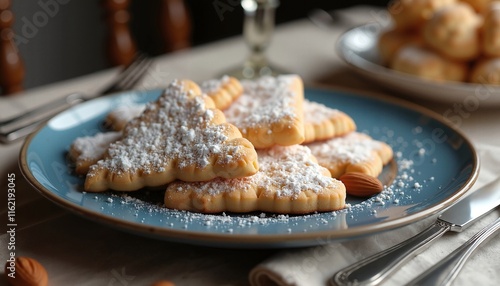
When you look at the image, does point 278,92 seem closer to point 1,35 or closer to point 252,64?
point 252,64

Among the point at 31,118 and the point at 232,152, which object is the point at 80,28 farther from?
the point at 232,152

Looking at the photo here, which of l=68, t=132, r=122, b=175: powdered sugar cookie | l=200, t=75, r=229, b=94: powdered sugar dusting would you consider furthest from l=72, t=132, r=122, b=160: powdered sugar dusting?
l=200, t=75, r=229, b=94: powdered sugar dusting

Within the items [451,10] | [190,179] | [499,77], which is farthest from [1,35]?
[499,77]

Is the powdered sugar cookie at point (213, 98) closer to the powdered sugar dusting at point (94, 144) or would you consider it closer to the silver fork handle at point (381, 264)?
the powdered sugar dusting at point (94, 144)

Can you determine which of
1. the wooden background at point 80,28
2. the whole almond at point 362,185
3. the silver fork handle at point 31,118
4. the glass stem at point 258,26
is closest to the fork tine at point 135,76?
the silver fork handle at point 31,118

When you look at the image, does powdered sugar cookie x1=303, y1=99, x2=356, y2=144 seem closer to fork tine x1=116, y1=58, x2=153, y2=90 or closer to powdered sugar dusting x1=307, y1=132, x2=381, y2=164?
powdered sugar dusting x1=307, y1=132, x2=381, y2=164
